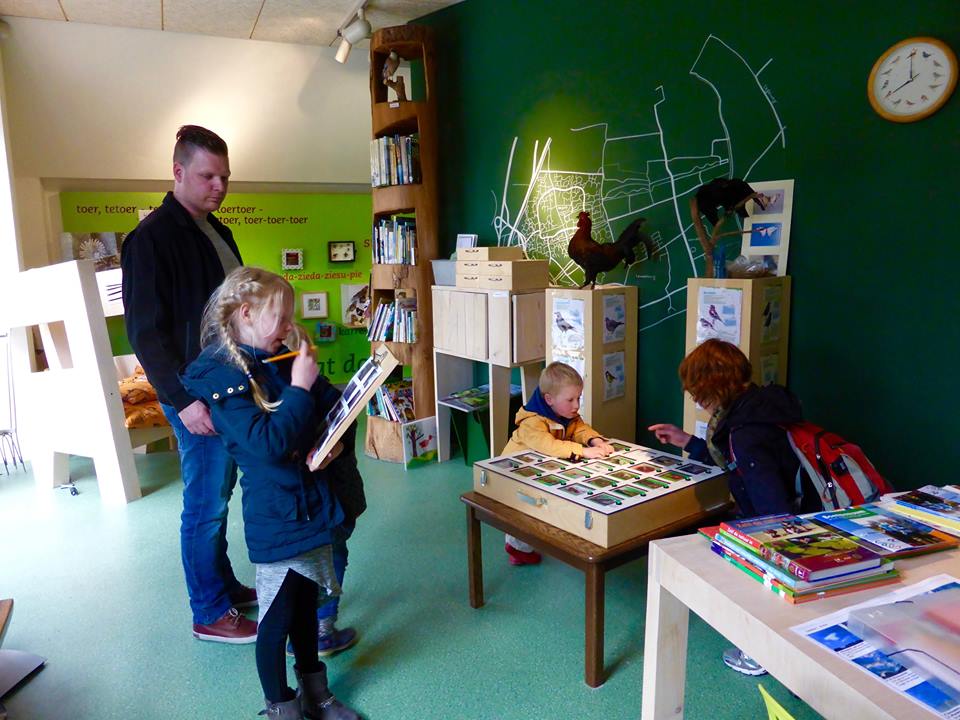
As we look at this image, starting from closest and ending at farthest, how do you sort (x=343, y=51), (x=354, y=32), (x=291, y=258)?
(x=354, y=32), (x=343, y=51), (x=291, y=258)

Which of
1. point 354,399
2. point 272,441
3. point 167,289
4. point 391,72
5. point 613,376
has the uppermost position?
point 391,72

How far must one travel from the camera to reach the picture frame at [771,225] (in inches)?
112

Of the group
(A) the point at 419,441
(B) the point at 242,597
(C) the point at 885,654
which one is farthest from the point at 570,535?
(A) the point at 419,441

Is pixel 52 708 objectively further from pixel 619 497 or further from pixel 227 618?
pixel 619 497

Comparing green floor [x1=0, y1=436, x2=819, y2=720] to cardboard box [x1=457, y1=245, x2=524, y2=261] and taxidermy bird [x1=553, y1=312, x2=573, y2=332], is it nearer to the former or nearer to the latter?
taxidermy bird [x1=553, y1=312, x2=573, y2=332]

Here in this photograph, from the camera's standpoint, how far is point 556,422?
8.97 feet

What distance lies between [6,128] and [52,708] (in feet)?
12.6

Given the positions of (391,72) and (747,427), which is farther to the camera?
(391,72)

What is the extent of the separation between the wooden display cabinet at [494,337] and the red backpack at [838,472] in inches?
79.3

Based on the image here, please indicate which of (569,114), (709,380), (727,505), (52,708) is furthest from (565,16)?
(52,708)

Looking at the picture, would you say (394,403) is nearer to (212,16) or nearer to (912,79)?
(212,16)

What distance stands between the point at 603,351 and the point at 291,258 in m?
3.58

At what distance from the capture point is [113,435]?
3881 mm

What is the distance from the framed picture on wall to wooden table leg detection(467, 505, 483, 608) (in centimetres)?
405
